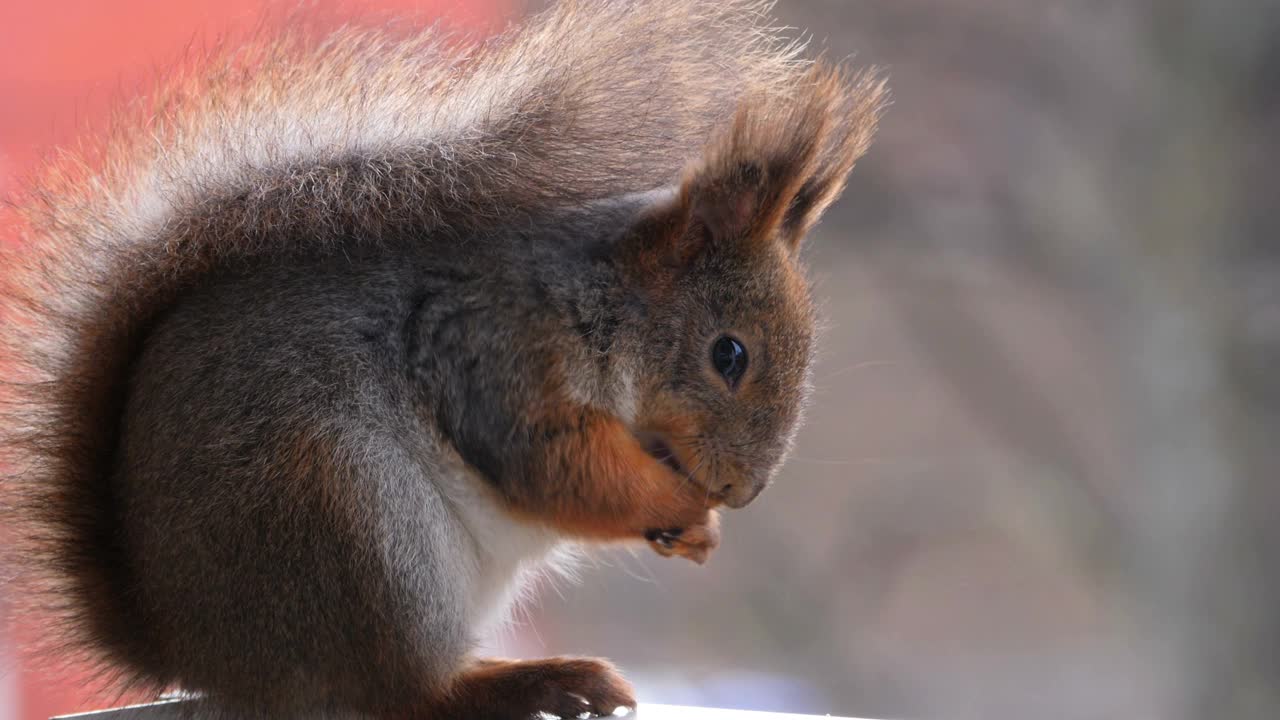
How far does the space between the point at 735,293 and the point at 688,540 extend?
237mm

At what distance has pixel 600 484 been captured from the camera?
117 centimetres

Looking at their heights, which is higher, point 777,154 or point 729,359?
point 777,154

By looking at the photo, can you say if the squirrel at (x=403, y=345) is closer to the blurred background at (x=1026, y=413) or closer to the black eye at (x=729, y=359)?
the black eye at (x=729, y=359)

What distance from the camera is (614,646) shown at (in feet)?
9.05

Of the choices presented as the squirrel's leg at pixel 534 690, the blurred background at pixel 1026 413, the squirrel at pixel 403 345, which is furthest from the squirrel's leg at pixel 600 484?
the blurred background at pixel 1026 413

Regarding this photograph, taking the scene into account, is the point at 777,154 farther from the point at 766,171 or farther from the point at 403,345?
the point at 403,345

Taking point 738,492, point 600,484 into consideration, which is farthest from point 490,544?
point 738,492

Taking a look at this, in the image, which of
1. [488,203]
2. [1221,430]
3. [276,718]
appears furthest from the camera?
[1221,430]

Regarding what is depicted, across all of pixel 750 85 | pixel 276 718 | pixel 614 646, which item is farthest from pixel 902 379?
pixel 276 718

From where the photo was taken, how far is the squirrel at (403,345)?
1088 mm

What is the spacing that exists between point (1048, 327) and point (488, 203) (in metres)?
1.88

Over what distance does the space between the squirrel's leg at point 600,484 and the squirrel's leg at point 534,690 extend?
151 mm

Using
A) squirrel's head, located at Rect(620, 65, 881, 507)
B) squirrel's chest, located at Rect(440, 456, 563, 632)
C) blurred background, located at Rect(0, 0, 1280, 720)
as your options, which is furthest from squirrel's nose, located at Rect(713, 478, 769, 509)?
blurred background, located at Rect(0, 0, 1280, 720)

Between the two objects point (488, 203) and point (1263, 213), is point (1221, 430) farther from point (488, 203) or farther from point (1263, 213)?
point (488, 203)
